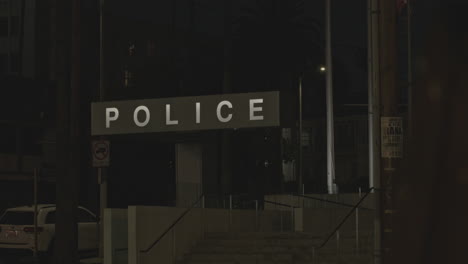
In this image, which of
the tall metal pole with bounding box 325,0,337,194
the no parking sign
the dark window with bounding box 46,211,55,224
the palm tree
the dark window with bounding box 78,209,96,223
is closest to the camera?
the no parking sign

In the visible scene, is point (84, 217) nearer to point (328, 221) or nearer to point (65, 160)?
point (328, 221)

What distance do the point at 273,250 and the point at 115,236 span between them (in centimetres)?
364

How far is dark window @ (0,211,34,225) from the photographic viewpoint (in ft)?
88.6

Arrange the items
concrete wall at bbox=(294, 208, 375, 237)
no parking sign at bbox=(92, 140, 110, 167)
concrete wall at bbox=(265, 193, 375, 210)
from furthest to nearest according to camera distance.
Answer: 1. concrete wall at bbox=(265, 193, 375, 210)
2. no parking sign at bbox=(92, 140, 110, 167)
3. concrete wall at bbox=(294, 208, 375, 237)

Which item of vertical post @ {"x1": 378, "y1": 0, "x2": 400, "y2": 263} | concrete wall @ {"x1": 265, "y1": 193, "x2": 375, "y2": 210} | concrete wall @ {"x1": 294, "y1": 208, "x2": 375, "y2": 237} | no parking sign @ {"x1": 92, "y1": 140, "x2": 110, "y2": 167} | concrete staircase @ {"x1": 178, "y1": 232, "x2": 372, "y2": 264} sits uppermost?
vertical post @ {"x1": 378, "y1": 0, "x2": 400, "y2": 263}

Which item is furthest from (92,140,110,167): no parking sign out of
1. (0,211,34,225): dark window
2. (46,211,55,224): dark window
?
(0,211,34,225): dark window

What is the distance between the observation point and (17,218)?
2720cm

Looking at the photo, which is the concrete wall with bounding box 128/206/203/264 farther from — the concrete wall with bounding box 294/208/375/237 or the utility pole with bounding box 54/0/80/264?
the concrete wall with bounding box 294/208/375/237

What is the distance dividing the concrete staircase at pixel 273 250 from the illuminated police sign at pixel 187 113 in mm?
2850

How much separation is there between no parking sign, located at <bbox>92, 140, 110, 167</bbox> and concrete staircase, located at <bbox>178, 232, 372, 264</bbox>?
3.51 metres

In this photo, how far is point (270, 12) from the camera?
55.8 m

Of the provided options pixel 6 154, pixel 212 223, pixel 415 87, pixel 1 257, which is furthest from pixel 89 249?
pixel 415 87

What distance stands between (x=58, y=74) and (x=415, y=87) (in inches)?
834

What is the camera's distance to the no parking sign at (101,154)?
26.5 m
